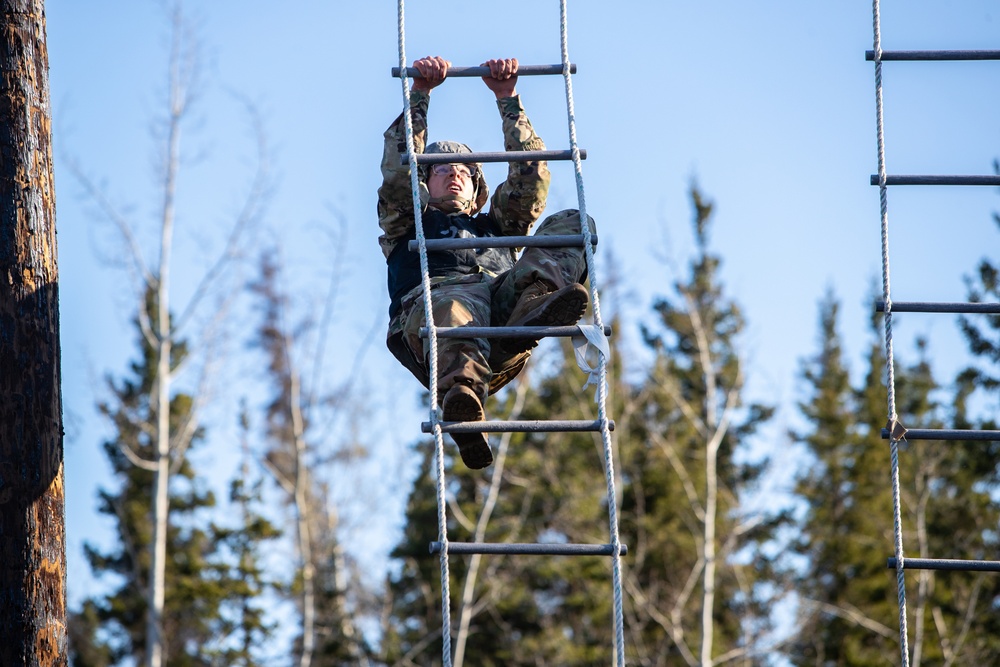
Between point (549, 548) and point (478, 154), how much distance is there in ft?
5.77

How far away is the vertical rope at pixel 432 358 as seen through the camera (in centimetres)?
437

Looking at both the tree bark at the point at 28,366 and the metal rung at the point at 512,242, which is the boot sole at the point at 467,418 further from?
the tree bark at the point at 28,366

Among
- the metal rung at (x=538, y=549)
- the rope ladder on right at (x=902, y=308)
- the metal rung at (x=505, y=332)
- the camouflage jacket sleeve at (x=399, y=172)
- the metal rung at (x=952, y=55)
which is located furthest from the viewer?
the camouflage jacket sleeve at (x=399, y=172)

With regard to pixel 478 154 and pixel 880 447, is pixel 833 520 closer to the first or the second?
pixel 880 447

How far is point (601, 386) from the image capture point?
16.1 ft

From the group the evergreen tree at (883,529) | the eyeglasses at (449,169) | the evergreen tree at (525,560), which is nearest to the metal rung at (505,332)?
the eyeglasses at (449,169)

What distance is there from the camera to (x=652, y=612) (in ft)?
57.6

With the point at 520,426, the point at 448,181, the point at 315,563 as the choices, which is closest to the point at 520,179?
the point at 448,181

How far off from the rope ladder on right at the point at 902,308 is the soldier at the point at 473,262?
108 centimetres

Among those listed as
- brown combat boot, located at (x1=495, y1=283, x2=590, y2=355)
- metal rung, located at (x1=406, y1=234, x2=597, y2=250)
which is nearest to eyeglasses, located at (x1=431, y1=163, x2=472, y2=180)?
metal rung, located at (x1=406, y1=234, x2=597, y2=250)

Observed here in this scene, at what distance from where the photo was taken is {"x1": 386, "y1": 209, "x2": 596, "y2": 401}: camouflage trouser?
5.23 meters

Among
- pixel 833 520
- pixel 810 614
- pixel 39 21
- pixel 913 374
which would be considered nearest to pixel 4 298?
pixel 39 21

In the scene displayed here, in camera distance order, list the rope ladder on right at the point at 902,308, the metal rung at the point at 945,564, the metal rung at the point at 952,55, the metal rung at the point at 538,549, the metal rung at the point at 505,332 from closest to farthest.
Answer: the metal rung at the point at 538,549 → the metal rung at the point at 945,564 → the rope ladder on right at the point at 902,308 → the metal rung at the point at 505,332 → the metal rung at the point at 952,55

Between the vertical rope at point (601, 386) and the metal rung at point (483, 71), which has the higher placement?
the metal rung at point (483, 71)
